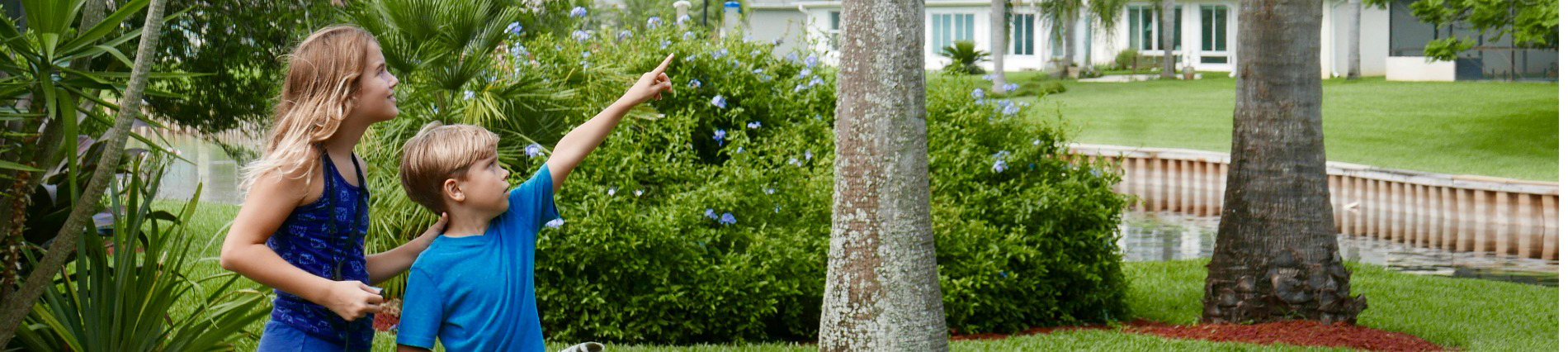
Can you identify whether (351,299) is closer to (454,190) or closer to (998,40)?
(454,190)

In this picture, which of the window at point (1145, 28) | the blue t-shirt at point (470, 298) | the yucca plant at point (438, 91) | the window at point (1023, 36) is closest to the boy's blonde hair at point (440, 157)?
the blue t-shirt at point (470, 298)

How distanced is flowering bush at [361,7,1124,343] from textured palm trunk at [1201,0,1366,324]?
82 centimetres

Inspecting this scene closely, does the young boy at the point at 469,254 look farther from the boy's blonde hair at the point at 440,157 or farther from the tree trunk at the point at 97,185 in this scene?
the tree trunk at the point at 97,185

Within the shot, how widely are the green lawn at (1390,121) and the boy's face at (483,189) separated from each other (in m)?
18.3

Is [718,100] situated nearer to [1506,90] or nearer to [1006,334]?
[1006,334]

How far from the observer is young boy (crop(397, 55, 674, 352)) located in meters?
2.80

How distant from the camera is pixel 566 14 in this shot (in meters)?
11.0

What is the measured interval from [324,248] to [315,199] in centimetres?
11

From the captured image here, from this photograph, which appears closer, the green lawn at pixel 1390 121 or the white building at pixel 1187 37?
the green lawn at pixel 1390 121

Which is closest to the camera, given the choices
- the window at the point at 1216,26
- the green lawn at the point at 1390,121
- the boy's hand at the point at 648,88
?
the boy's hand at the point at 648,88

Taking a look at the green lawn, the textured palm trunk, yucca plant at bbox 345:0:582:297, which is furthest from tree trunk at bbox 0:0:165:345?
the green lawn

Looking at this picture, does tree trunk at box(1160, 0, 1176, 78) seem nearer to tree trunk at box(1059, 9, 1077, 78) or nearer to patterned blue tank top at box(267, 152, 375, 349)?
tree trunk at box(1059, 9, 1077, 78)

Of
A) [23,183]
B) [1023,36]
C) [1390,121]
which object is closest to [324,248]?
[23,183]

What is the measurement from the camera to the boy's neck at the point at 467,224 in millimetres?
2895
